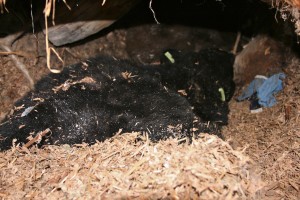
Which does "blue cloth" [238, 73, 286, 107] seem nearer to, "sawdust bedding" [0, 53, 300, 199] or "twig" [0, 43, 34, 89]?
"sawdust bedding" [0, 53, 300, 199]

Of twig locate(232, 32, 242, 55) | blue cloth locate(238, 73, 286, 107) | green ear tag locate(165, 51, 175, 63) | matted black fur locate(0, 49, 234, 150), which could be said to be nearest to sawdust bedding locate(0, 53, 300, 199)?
matted black fur locate(0, 49, 234, 150)

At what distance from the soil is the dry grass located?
0.24 metres

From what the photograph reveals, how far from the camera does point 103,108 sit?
8.93 ft

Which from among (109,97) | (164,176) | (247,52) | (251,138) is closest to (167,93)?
(109,97)

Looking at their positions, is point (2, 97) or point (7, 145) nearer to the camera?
point (7, 145)

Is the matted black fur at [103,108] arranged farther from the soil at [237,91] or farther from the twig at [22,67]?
the twig at [22,67]

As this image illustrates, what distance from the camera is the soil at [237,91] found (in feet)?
7.67

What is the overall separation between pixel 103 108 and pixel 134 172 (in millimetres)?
1060

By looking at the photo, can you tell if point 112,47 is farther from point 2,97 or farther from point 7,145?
point 7,145

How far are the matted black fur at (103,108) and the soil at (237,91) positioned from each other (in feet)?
1.17

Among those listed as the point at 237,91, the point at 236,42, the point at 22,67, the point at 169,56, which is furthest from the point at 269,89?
the point at 22,67

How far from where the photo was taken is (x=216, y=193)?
163cm

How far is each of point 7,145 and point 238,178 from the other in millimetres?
Answer: 1687

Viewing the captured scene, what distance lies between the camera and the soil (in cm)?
→ 234
